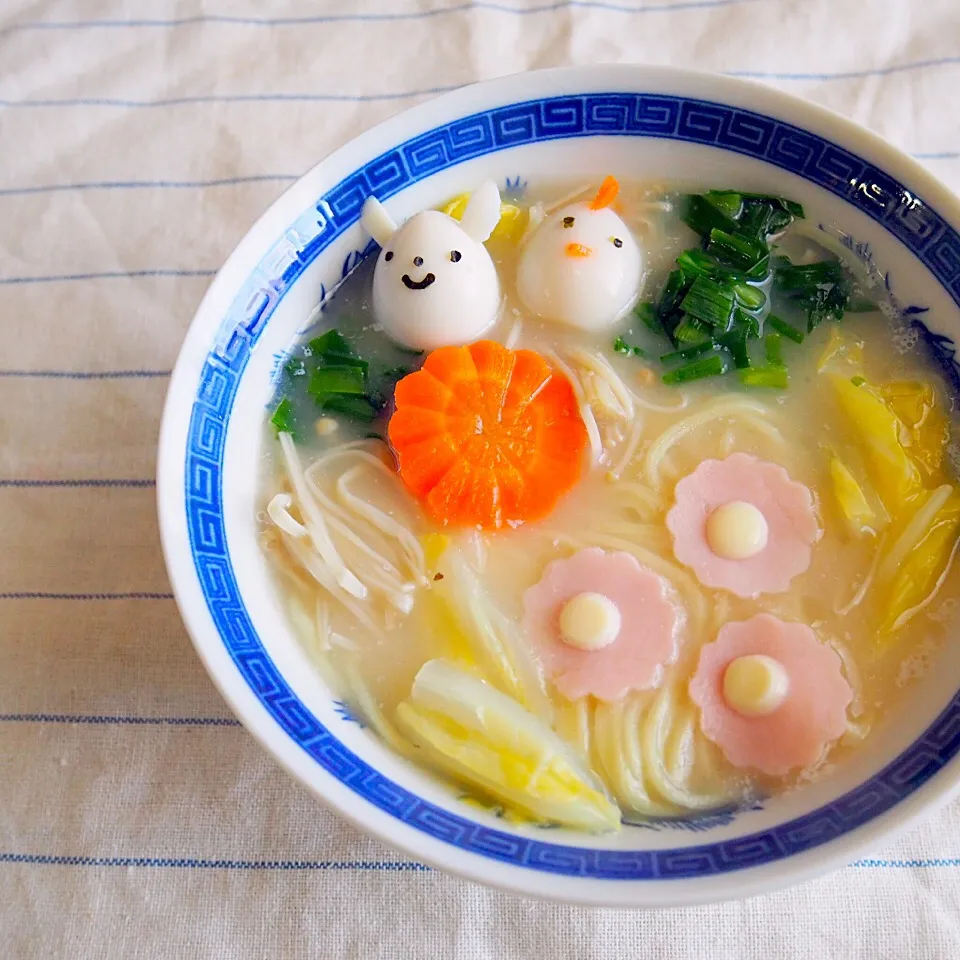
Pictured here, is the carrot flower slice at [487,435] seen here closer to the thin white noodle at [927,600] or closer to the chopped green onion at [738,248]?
the chopped green onion at [738,248]

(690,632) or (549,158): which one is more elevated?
(549,158)

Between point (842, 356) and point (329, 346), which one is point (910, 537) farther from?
point (329, 346)

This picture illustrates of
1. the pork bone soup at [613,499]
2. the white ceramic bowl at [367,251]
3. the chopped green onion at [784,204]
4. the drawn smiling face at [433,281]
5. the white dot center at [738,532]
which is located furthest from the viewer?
the chopped green onion at [784,204]

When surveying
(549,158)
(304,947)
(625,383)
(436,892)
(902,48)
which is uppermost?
(902,48)

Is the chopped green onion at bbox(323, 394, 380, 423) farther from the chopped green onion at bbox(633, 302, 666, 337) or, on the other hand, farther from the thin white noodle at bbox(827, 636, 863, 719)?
the thin white noodle at bbox(827, 636, 863, 719)

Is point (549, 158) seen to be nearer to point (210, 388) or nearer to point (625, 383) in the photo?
point (625, 383)

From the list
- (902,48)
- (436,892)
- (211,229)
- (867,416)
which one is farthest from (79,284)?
(902,48)

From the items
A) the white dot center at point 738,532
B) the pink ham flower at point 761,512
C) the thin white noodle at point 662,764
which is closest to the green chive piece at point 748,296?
the pink ham flower at point 761,512

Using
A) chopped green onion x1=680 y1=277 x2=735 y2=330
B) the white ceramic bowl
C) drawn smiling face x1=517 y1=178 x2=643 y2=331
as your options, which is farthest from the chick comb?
chopped green onion x1=680 y1=277 x2=735 y2=330
